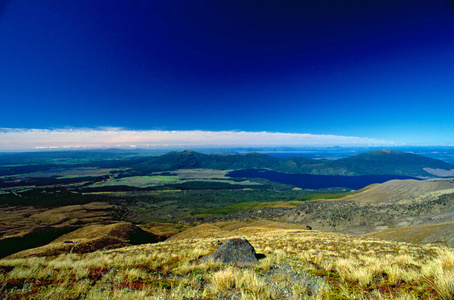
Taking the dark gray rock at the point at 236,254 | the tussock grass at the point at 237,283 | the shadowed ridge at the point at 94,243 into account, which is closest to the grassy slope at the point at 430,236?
the tussock grass at the point at 237,283

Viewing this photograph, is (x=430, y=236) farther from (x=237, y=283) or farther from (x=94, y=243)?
(x=94, y=243)

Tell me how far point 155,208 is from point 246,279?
129806mm

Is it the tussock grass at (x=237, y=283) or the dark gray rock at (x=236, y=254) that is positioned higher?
the tussock grass at (x=237, y=283)

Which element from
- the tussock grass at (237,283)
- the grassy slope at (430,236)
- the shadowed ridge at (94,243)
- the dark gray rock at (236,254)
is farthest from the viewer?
the grassy slope at (430,236)

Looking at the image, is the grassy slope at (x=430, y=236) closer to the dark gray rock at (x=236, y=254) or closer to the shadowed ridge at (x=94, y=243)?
the dark gray rock at (x=236, y=254)

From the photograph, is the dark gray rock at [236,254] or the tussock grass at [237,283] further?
the dark gray rock at [236,254]

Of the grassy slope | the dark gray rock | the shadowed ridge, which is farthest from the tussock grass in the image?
the grassy slope

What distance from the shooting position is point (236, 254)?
10273 millimetres

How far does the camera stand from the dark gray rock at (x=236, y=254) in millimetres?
9906

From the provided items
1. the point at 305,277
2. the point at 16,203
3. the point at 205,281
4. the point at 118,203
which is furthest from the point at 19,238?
the point at 16,203

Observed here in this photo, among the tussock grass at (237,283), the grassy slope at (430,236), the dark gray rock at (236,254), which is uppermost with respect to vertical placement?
the tussock grass at (237,283)

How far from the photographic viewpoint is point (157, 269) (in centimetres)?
948

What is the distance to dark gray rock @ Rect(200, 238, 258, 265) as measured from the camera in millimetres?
9906

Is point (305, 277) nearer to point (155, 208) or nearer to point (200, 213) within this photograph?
point (200, 213)
